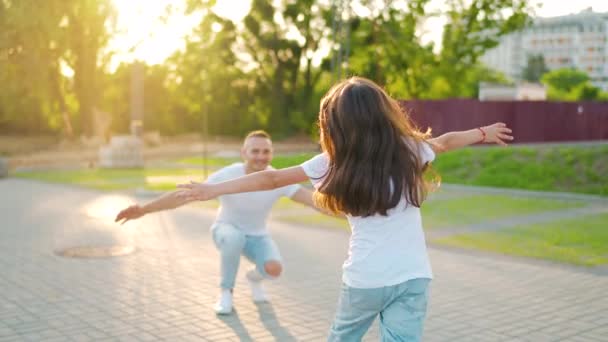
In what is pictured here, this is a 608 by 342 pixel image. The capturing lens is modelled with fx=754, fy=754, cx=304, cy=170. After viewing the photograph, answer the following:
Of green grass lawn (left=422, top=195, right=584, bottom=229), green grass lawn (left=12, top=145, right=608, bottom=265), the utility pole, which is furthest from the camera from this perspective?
the utility pole

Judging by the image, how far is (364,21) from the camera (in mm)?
45062

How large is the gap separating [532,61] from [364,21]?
369ft

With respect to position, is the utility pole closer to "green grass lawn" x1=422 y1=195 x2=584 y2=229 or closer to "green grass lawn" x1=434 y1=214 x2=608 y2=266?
"green grass lawn" x1=422 y1=195 x2=584 y2=229

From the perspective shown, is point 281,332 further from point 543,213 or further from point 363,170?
point 543,213

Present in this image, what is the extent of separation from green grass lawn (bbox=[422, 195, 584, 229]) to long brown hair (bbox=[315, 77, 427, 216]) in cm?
915

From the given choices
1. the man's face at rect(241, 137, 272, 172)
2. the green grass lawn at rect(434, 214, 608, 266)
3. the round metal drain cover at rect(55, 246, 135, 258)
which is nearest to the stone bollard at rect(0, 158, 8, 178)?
the round metal drain cover at rect(55, 246, 135, 258)

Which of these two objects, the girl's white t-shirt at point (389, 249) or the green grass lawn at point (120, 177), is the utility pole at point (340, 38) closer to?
the green grass lawn at point (120, 177)

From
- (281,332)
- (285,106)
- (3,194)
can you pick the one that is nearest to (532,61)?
(285,106)

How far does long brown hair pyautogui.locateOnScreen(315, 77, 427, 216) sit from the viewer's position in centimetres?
314

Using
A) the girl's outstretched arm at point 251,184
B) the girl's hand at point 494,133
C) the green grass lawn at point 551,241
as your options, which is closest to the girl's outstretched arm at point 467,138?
the girl's hand at point 494,133

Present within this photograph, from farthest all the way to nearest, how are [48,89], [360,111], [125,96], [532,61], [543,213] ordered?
[532,61], [125,96], [48,89], [543,213], [360,111]

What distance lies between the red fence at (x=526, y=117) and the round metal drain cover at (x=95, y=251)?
874 inches

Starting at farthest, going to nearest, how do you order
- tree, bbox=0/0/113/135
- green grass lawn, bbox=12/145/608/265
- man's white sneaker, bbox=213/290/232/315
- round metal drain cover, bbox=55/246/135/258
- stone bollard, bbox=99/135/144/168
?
tree, bbox=0/0/113/135 < stone bollard, bbox=99/135/144/168 < green grass lawn, bbox=12/145/608/265 < round metal drain cover, bbox=55/246/135/258 < man's white sneaker, bbox=213/290/232/315

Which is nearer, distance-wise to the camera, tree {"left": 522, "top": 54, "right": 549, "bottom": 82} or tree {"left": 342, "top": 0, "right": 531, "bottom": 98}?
tree {"left": 342, "top": 0, "right": 531, "bottom": 98}
